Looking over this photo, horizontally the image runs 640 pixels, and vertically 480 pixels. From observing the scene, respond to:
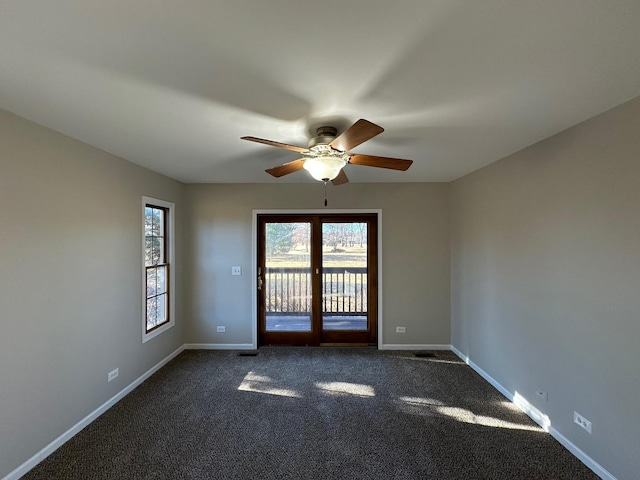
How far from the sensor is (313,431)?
8.25ft

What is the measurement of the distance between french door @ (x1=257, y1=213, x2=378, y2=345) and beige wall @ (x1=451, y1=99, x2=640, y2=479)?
1.73 meters

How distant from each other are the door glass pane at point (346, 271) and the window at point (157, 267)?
2250 mm

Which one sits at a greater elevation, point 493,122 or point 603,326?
point 493,122

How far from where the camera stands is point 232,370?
3.71 meters

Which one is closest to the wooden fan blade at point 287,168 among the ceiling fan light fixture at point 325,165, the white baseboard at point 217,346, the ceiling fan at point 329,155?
the ceiling fan at point 329,155

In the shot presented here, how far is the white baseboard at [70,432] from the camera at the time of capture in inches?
80.0

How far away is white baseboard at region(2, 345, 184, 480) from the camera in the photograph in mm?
2033

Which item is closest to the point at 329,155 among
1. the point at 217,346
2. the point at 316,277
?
the point at 316,277

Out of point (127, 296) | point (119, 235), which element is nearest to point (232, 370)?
point (127, 296)

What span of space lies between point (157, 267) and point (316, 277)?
224 cm

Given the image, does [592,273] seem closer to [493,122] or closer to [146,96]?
[493,122]

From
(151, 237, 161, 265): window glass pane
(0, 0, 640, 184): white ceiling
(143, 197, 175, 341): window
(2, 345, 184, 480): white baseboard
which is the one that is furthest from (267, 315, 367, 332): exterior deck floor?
(0, 0, 640, 184): white ceiling

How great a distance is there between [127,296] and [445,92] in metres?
3.56

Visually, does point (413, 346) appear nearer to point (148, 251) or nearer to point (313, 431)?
point (313, 431)
